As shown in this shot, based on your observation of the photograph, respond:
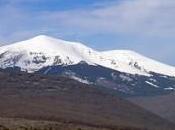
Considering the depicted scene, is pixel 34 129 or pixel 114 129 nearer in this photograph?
pixel 34 129

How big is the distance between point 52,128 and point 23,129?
22.4m

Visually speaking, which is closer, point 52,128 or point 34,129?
point 34,129

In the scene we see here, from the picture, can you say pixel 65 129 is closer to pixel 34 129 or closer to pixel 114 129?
pixel 34 129

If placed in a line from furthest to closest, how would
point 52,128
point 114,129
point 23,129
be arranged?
point 114,129, point 52,128, point 23,129

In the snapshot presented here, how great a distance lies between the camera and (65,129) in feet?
491

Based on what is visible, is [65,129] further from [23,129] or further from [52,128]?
[23,129]

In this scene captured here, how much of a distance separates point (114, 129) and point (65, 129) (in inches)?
1755

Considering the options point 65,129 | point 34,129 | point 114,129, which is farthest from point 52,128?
point 114,129

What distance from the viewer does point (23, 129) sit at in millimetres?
123438

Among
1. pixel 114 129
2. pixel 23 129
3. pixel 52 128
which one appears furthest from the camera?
pixel 114 129

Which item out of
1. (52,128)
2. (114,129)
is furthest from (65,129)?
(114,129)

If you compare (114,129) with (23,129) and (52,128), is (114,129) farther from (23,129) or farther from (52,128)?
(23,129)

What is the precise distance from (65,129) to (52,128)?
17.4ft

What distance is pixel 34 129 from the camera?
423ft
